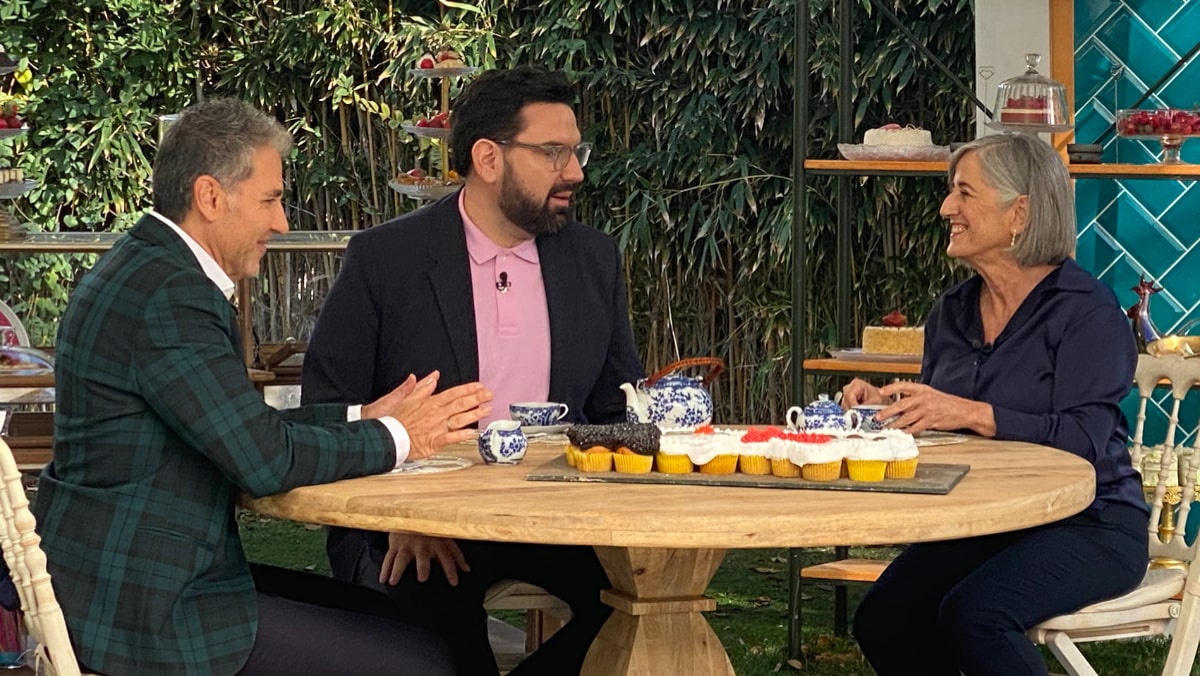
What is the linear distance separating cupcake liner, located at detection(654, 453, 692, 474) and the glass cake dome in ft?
6.41

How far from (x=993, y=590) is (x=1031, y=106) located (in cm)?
165

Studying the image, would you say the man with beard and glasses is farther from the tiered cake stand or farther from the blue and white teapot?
the tiered cake stand

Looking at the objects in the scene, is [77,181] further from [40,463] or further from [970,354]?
[970,354]

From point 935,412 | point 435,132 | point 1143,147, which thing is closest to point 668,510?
point 935,412

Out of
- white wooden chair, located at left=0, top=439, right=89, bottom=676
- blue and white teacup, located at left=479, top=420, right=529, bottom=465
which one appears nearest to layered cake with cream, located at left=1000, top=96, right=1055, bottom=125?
blue and white teacup, located at left=479, top=420, right=529, bottom=465

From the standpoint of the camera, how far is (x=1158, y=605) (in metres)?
2.97

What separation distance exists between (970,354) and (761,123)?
3265mm

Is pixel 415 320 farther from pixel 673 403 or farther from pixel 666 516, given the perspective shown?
pixel 666 516

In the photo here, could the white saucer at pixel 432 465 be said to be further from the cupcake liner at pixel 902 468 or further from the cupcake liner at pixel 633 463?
the cupcake liner at pixel 902 468

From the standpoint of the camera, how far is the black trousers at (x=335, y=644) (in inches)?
97.3

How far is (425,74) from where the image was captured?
5582 millimetres

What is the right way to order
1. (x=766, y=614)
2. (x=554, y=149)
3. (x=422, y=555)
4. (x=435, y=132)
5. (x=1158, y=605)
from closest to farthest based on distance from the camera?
(x=1158, y=605), (x=422, y=555), (x=554, y=149), (x=766, y=614), (x=435, y=132)

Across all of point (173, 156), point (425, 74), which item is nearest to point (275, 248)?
point (425, 74)

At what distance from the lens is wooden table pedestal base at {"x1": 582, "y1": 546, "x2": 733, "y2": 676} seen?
8.58 ft
